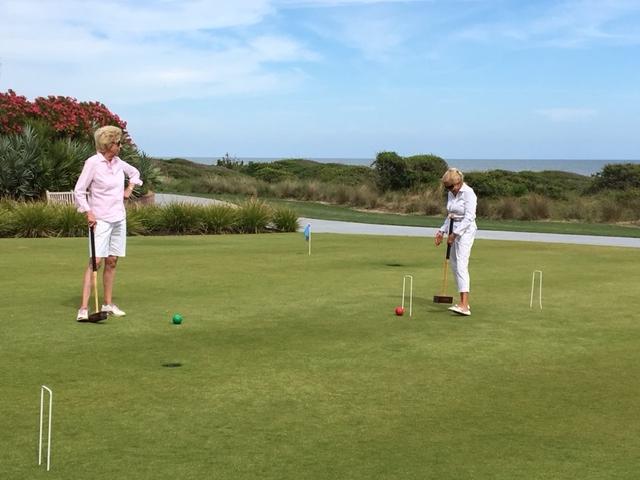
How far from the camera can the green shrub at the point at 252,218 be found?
941 inches

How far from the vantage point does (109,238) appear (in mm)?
9945

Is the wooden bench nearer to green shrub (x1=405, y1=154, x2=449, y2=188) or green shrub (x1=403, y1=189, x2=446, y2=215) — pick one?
green shrub (x1=403, y1=189, x2=446, y2=215)

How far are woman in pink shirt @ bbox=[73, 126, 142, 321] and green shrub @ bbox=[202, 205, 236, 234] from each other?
13.3 meters

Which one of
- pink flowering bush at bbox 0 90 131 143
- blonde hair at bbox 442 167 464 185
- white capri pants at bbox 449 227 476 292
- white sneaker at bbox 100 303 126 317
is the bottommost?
white sneaker at bbox 100 303 126 317

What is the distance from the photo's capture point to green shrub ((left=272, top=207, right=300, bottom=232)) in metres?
24.3

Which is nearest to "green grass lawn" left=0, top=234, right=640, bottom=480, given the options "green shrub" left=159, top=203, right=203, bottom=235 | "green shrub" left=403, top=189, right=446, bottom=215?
"green shrub" left=159, top=203, right=203, bottom=235

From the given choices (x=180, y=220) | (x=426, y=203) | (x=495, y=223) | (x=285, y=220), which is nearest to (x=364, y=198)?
(x=426, y=203)

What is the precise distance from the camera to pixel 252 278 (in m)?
13.6

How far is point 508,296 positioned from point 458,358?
4.20m

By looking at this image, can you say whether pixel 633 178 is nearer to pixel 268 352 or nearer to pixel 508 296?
pixel 508 296

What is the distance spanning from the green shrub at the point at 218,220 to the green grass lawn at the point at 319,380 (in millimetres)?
9699

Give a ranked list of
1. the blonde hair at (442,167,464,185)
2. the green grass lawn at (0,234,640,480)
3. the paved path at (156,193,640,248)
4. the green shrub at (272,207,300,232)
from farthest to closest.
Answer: the green shrub at (272,207,300,232), the paved path at (156,193,640,248), the blonde hair at (442,167,464,185), the green grass lawn at (0,234,640,480)

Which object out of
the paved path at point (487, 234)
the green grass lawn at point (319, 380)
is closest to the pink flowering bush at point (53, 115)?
the paved path at point (487, 234)

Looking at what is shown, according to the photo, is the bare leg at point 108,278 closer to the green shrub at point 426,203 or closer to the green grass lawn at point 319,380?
the green grass lawn at point 319,380
